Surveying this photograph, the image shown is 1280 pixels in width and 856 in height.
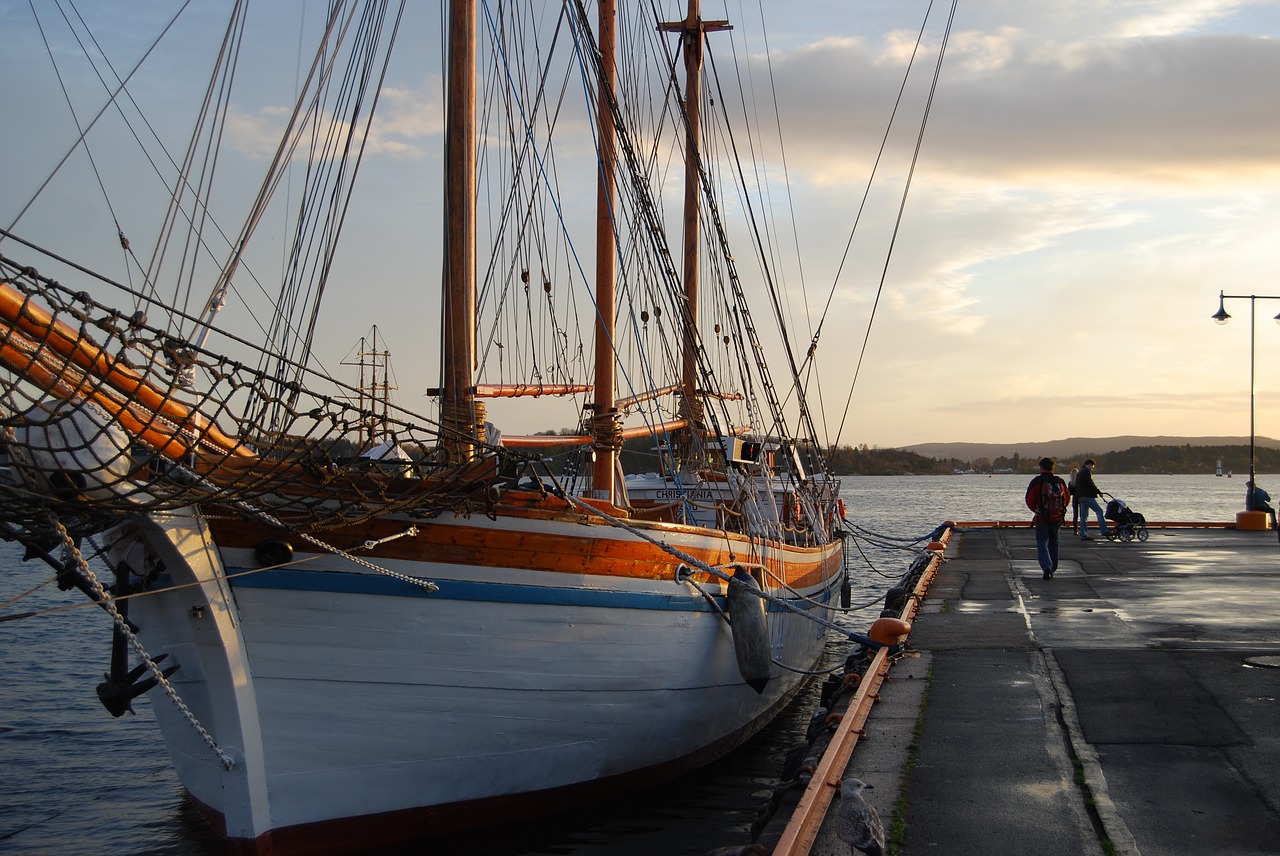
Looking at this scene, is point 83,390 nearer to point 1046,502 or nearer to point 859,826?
point 859,826

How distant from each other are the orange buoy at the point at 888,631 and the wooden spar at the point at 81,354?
659 cm

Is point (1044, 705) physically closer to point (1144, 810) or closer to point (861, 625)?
point (1144, 810)

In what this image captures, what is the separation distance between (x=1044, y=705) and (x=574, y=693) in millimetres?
3639

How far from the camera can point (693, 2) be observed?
21.3m

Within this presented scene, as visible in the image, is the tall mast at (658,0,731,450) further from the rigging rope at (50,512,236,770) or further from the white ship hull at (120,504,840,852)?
the rigging rope at (50,512,236,770)

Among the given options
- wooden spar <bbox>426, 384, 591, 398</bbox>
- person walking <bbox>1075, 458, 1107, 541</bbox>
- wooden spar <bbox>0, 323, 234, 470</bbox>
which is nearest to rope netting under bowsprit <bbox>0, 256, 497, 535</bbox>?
wooden spar <bbox>0, 323, 234, 470</bbox>

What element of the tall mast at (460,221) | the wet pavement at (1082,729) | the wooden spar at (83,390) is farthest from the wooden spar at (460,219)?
the wet pavement at (1082,729)

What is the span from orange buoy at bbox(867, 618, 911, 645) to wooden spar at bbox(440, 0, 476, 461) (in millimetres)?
4383

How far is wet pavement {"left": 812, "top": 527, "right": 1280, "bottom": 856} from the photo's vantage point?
5867 mm

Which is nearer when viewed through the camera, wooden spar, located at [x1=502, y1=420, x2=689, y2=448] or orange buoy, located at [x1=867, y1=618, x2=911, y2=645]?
orange buoy, located at [x1=867, y1=618, x2=911, y2=645]

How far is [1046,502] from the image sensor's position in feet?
51.6

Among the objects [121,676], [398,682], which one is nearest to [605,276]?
[398,682]

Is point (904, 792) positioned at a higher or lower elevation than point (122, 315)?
lower

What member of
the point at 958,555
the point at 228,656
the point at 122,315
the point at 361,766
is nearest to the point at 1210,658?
the point at 361,766
